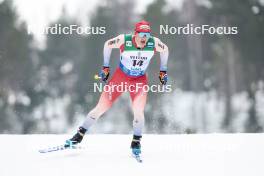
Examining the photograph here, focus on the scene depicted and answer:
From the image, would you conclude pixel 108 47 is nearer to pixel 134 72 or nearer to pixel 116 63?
pixel 134 72

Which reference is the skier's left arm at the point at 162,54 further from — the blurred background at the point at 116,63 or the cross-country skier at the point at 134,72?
the blurred background at the point at 116,63
